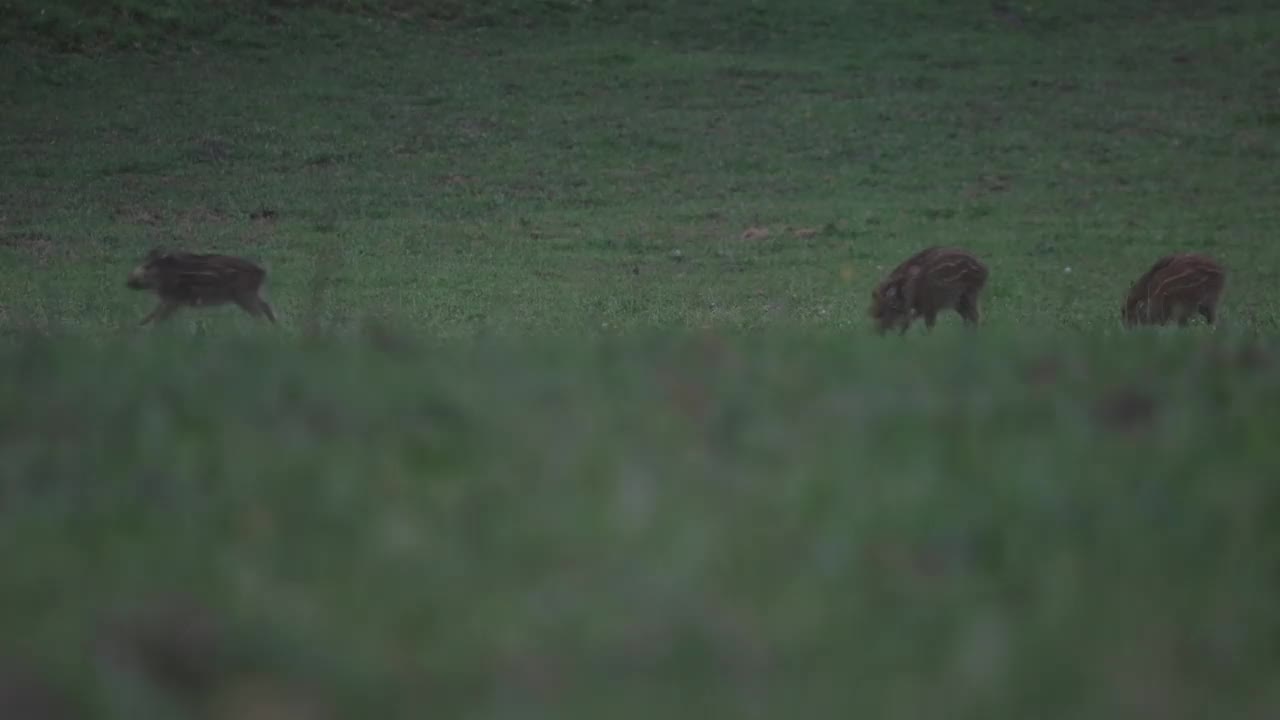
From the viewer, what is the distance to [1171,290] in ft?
52.2

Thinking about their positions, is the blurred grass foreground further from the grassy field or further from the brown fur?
the brown fur

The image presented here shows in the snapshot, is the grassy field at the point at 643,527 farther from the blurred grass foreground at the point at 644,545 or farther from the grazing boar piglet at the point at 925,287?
the grazing boar piglet at the point at 925,287

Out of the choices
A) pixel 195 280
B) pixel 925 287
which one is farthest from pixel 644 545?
pixel 925 287

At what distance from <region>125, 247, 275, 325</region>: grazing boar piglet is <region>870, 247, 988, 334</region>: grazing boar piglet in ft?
19.1

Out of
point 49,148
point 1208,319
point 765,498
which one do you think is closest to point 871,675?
point 765,498

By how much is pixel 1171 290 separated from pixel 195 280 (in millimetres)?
9255

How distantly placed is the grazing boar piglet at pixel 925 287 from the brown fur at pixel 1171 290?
4.98ft

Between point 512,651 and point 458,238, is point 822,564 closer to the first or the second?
point 512,651

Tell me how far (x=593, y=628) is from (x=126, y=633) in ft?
3.00

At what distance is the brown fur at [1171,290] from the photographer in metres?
15.9

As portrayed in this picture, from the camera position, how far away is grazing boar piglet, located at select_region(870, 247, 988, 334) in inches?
621

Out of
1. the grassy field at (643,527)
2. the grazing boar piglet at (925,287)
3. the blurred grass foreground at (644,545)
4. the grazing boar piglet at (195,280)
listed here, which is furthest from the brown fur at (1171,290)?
the blurred grass foreground at (644,545)

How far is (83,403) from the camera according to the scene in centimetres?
518

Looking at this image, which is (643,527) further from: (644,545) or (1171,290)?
(1171,290)
